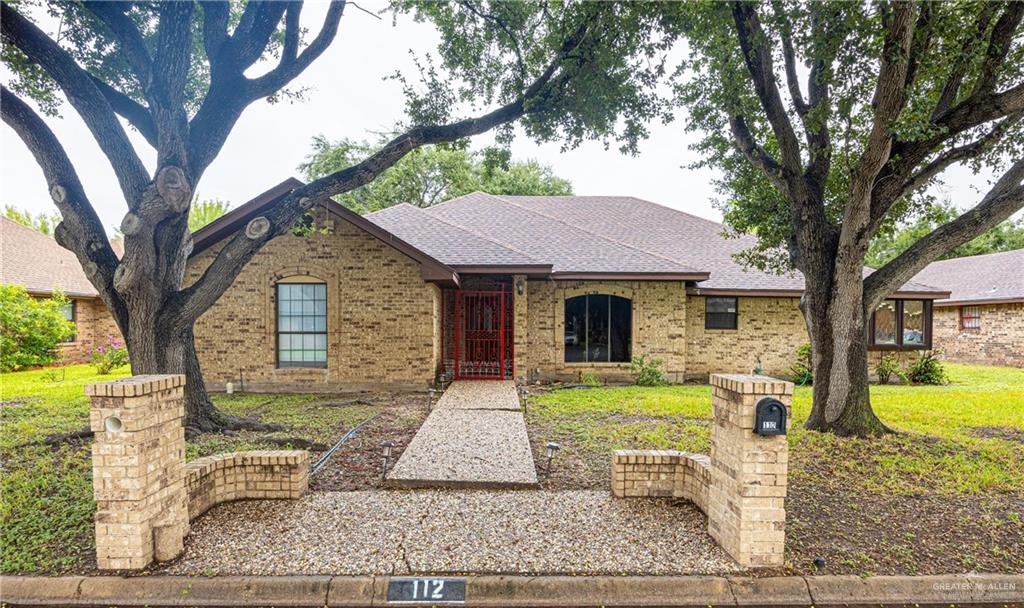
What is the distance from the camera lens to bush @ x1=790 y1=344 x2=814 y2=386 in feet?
41.0

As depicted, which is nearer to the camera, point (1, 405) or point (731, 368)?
point (1, 405)

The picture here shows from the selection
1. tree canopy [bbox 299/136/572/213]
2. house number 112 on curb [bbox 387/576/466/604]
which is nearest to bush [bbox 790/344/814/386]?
house number 112 on curb [bbox 387/576/466/604]

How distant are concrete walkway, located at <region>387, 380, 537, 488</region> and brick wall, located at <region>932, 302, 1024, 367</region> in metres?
20.8

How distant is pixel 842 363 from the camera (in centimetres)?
701

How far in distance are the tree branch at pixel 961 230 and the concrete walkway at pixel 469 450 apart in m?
5.84

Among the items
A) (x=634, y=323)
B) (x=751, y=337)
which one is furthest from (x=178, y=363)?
(x=751, y=337)

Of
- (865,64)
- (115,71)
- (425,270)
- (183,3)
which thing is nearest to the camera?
(183,3)

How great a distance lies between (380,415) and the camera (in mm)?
8250

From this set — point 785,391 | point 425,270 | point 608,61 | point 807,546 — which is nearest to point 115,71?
point 425,270

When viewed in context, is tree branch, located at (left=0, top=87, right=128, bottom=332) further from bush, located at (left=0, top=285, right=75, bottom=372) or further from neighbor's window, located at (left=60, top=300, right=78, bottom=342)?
neighbor's window, located at (left=60, top=300, right=78, bottom=342)

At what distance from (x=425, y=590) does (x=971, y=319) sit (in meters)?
25.8

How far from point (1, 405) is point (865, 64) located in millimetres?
15958

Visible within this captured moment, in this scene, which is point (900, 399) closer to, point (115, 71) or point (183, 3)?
point (183, 3)

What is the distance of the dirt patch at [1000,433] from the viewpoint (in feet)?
23.4
